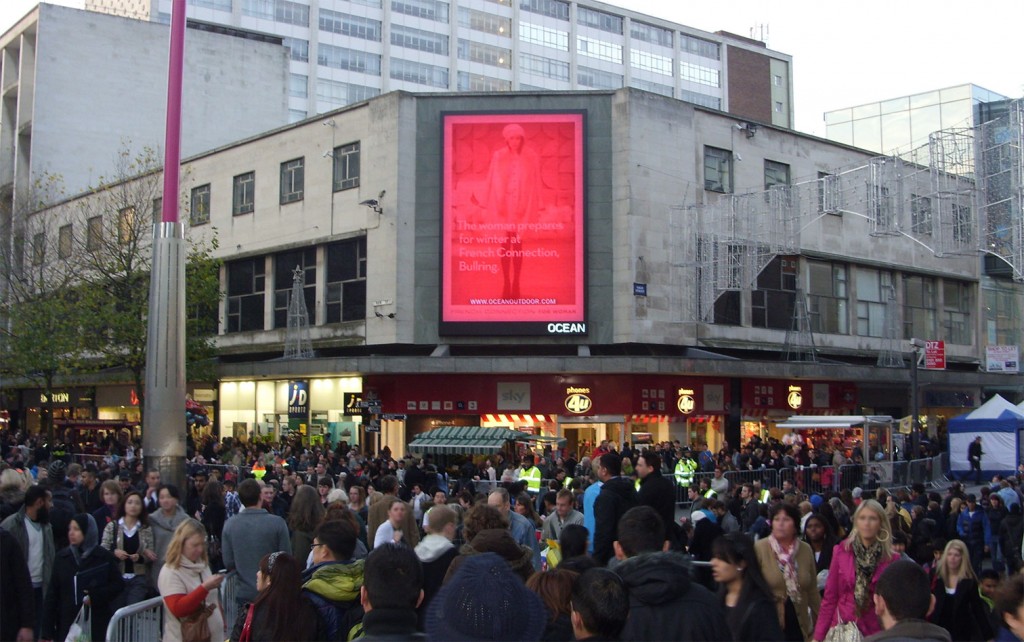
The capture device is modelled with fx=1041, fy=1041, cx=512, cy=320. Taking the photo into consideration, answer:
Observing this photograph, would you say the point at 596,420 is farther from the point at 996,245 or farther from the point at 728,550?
the point at 728,550

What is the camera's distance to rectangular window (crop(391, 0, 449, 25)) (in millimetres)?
78000

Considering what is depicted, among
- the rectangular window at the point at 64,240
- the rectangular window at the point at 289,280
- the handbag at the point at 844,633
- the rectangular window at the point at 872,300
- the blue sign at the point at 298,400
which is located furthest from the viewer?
the rectangular window at the point at 872,300

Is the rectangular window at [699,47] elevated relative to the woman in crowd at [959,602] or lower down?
elevated

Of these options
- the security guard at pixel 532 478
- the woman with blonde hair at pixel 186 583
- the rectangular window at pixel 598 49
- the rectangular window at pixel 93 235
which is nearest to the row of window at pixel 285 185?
the rectangular window at pixel 93 235

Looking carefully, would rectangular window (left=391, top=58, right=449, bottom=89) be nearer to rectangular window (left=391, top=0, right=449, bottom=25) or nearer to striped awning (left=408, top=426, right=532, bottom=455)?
rectangular window (left=391, top=0, right=449, bottom=25)

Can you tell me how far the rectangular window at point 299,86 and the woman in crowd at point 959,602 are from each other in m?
69.8

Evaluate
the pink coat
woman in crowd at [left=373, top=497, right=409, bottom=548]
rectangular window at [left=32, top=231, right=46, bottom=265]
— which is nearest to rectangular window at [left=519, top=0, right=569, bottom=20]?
rectangular window at [left=32, top=231, right=46, bottom=265]

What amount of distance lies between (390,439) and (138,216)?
1224cm

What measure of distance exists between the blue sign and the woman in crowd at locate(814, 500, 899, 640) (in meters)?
33.3

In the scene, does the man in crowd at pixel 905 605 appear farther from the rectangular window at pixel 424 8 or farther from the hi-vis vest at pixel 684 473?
the rectangular window at pixel 424 8

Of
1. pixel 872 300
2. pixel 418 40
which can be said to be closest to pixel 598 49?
pixel 418 40

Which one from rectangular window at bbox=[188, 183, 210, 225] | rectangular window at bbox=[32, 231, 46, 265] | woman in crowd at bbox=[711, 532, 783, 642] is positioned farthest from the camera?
rectangular window at bbox=[188, 183, 210, 225]

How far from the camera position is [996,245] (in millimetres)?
28172

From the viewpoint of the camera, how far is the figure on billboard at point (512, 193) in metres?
35.6
